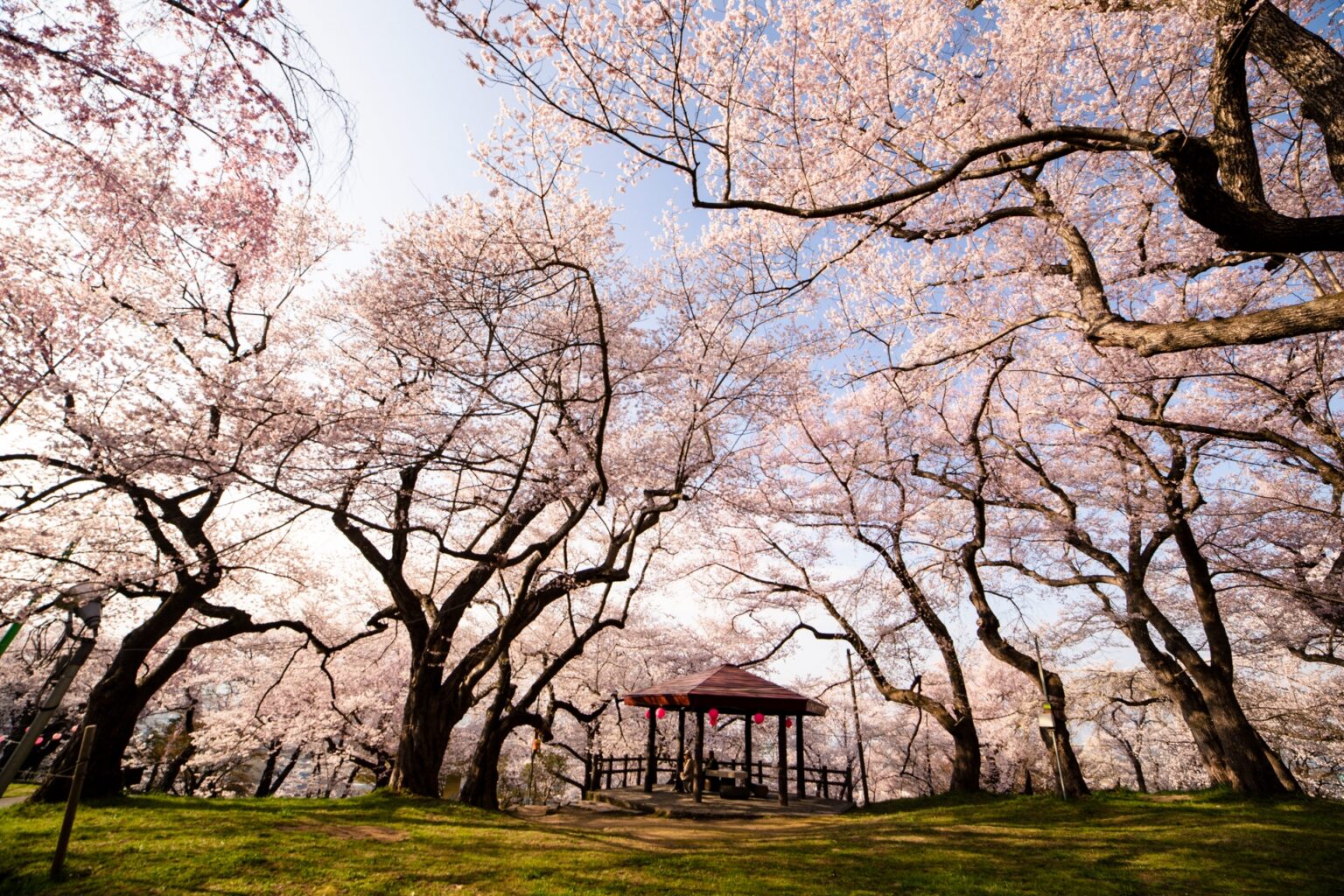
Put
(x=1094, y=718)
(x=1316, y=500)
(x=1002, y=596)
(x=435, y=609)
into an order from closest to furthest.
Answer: (x=435, y=609)
(x=1316, y=500)
(x=1002, y=596)
(x=1094, y=718)

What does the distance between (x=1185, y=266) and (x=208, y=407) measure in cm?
1306

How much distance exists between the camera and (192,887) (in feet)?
15.9

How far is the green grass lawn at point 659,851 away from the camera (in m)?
5.28

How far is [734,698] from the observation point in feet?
38.6

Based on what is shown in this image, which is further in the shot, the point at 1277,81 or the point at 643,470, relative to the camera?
the point at 643,470

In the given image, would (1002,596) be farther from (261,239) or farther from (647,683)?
(261,239)

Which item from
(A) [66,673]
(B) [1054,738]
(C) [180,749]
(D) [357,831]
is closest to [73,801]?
(A) [66,673]

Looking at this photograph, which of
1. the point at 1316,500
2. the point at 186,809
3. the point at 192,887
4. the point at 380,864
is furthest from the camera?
the point at 1316,500

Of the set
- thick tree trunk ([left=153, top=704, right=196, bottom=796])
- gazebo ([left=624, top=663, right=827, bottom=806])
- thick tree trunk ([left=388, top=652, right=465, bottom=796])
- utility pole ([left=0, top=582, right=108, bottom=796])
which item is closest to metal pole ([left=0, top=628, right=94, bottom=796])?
utility pole ([left=0, top=582, right=108, bottom=796])

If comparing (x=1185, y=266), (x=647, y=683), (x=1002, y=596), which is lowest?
(x=647, y=683)

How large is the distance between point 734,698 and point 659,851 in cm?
491

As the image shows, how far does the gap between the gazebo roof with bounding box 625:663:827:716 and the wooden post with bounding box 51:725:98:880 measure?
910 cm

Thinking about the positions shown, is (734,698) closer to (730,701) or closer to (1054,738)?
(730,701)

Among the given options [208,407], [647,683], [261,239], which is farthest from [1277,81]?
[647,683]
